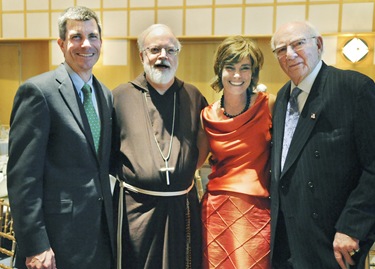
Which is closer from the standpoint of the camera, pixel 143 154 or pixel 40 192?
pixel 40 192

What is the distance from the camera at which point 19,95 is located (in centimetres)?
162

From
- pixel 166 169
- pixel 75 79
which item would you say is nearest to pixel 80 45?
pixel 75 79

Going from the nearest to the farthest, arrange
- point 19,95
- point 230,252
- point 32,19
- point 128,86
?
point 19,95 → point 230,252 → point 128,86 → point 32,19

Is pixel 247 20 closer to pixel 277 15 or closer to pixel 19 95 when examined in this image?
pixel 277 15

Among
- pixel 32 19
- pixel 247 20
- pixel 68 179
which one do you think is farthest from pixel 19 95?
pixel 32 19

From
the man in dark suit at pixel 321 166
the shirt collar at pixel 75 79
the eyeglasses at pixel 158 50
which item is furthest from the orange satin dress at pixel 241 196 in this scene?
the shirt collar at pixel 75 79

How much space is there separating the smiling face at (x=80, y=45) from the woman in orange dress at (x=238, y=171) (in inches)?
26.4

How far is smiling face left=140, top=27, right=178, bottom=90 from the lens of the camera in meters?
2.13

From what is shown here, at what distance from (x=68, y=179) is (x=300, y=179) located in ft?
3.32

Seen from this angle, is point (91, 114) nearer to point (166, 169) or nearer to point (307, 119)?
point (166, 169)

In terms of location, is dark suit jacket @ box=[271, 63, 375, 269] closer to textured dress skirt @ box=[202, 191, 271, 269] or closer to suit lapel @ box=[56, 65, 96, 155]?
textured dress skirt @ box=[202, 191, 271, 269]

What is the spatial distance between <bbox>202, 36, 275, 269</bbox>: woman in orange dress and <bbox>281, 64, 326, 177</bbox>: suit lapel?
0.26m

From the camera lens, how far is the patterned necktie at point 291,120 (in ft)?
6.10

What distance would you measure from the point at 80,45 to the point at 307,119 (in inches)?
41.8
